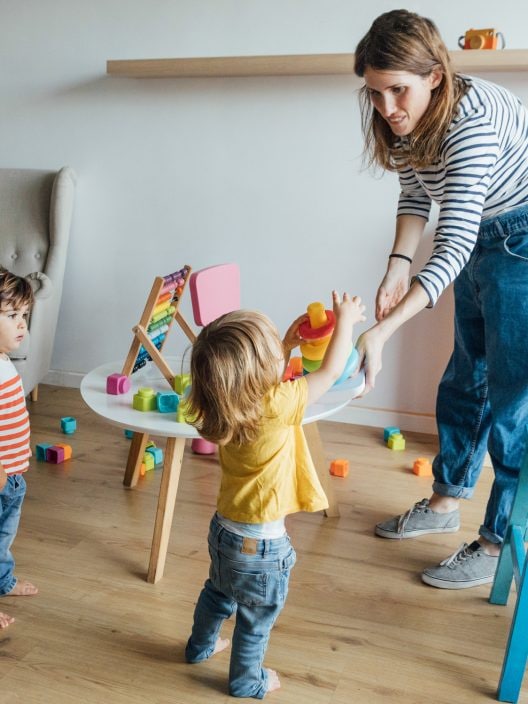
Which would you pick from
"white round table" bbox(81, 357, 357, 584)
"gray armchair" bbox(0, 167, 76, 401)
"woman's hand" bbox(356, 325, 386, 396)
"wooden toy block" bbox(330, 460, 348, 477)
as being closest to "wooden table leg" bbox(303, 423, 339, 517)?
"white round table" bbox(81, 357, 357, 584)

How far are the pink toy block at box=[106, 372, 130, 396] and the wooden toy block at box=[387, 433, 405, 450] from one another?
1.05m

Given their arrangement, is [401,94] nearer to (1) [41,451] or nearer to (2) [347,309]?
(2) [347,309]

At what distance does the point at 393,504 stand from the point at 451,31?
1.52 m

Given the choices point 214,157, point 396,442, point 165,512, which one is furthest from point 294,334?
point 214,157

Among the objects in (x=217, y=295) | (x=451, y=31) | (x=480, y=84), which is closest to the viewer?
(x=480, y=84)

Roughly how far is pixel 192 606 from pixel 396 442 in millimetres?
1140

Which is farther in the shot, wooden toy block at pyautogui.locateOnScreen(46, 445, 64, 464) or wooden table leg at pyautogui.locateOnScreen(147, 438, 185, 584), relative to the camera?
wooden toy block at pyautogui.locateOnScreen(46, 445, 64, 464)

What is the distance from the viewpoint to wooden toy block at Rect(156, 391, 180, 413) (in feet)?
6.46

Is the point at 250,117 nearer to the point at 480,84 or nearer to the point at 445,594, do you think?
the point at 480,84

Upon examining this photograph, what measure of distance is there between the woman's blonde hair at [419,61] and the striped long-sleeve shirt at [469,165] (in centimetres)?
A: 3

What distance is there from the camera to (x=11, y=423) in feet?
5.56

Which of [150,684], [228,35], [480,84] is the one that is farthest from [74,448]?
[480,84]

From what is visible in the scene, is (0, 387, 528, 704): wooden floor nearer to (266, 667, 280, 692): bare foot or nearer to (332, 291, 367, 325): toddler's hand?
(266, 667, 280, 692): bare foot

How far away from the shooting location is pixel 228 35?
282cm
